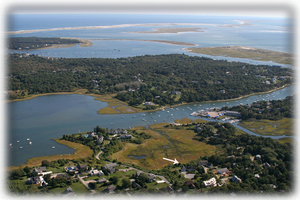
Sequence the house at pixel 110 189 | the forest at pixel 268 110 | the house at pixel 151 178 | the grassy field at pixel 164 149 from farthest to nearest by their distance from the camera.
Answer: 1. the forest at pixel 268 110
2. the grassy field at pixel 164 149
3. the house at pixel 151 178
4. the house at pixel 110 189

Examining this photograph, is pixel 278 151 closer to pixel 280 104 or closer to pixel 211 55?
pixel 280 104

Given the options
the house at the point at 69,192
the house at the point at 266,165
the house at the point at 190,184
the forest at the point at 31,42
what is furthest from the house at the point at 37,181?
the forest at the point at 31,42

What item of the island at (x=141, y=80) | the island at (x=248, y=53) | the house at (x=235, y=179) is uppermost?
the island at (x=248, y=53)

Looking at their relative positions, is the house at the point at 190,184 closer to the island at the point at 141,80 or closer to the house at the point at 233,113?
the house at the point at 233,113

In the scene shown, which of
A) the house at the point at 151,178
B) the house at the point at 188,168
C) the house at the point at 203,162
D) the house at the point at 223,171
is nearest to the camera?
the house at the point at 151,178

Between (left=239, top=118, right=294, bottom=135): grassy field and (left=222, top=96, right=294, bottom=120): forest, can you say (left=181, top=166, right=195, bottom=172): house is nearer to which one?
(left=239, top=118, right=294, bottom=135): grassy field

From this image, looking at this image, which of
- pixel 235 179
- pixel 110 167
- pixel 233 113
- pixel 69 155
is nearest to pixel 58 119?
pixel 69 155

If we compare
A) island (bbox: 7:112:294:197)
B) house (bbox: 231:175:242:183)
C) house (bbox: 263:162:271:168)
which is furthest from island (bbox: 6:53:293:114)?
house (bbox: 231:175:242:183)
